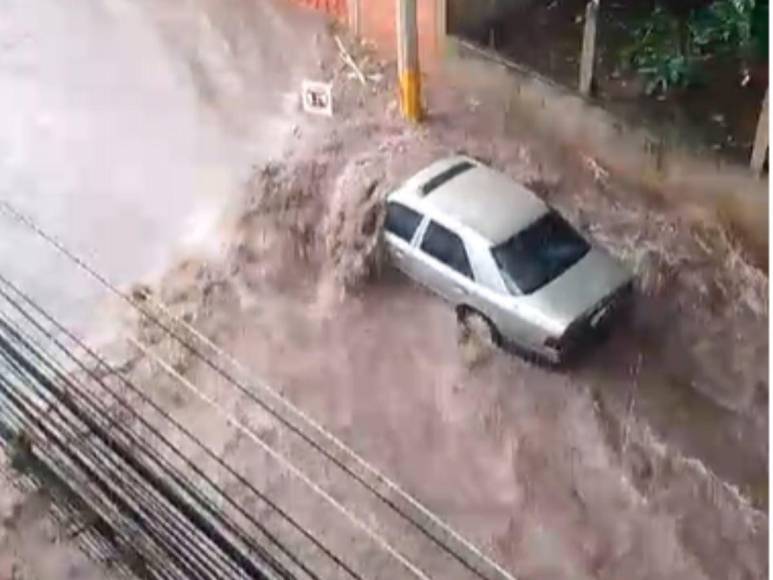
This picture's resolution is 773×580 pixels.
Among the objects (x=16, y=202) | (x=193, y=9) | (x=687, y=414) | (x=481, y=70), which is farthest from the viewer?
(x=193, y=9)

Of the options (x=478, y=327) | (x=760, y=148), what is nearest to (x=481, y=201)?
(x=478, y=327)

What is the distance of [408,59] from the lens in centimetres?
247

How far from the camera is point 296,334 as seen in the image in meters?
2.11

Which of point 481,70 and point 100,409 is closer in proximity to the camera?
point 100,409

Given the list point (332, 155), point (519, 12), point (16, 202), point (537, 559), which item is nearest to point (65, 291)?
point (16, 202)

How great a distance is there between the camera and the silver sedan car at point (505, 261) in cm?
208

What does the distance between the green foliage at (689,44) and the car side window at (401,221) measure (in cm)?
57

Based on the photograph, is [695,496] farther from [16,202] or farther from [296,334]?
[16,202]

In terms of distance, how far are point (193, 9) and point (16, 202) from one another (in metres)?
0.63

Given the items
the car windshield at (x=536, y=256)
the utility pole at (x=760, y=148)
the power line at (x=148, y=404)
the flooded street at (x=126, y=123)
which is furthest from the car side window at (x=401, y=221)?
the utility pole at (x=760, y=148)

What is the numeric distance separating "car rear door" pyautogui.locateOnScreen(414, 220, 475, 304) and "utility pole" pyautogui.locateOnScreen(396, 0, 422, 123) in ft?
1.20

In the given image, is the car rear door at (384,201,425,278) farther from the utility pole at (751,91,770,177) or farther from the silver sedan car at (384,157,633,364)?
the utility pole at (751,91,770,177)

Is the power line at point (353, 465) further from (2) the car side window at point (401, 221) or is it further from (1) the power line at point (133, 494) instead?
(2) the car side window at point (401, 221)

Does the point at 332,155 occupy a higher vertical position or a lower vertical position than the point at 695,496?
→ higher
